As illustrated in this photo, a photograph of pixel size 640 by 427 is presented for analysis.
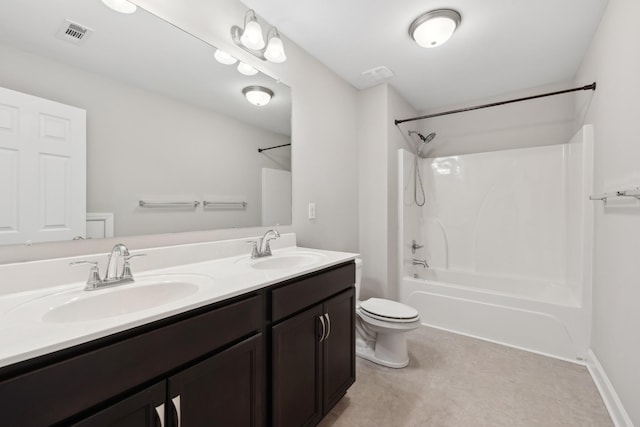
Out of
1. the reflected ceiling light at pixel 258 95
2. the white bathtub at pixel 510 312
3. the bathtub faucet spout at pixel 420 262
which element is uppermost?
the reflected ceiling light at pixel 258 95

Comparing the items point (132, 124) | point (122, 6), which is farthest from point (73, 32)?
point (132, 124)

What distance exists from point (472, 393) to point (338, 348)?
3.17 feet

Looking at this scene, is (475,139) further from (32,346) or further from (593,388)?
(32,346)

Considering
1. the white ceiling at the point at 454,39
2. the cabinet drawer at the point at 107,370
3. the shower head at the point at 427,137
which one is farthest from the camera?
the shower head at the point at 427,137

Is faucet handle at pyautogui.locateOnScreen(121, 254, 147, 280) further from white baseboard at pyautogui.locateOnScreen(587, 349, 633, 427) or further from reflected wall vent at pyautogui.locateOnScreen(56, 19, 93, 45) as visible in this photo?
white baseboard at pyautogui.locateOnScreen(587, 349, 633, 427)

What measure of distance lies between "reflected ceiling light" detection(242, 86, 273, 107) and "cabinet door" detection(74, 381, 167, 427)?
1.56 metres

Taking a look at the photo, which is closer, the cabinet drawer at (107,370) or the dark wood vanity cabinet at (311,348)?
the cabinet drawer at (107,370)

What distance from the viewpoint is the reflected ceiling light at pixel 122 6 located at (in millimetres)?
1140

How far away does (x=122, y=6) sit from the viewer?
117 centimetres

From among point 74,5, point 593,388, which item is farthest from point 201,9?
point 593,388

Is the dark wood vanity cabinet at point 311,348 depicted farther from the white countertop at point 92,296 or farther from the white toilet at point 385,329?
the white toilet at point 385,329

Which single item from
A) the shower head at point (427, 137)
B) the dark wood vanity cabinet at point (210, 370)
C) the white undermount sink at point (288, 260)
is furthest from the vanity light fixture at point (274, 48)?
the shower head at point (427, 137)

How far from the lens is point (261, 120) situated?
5.90ft

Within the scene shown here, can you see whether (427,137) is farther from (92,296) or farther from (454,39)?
(92,296)
